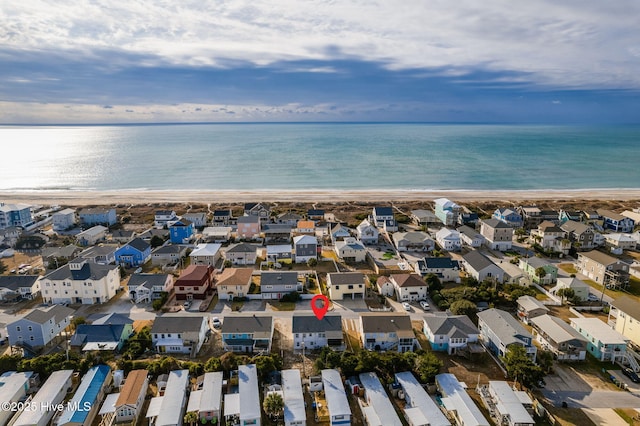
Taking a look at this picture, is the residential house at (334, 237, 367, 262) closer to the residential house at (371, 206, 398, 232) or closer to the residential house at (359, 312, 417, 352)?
the residential house at (371, 206, 398, 232)

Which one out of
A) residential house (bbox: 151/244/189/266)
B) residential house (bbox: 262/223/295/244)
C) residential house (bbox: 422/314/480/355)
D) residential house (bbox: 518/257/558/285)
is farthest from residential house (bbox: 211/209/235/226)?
residential house (bbox: 518/257/558/285)

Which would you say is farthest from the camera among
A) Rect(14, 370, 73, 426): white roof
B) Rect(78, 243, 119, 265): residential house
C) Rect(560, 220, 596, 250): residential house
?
Rect(560, 220, 596, 250): residential house

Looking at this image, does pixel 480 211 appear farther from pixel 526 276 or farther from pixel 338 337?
pixel 338 337

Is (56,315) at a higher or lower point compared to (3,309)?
higher

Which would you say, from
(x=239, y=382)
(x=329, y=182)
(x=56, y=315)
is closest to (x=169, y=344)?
(x=239, y=382)

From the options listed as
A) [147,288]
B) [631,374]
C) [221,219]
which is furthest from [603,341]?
[221,219]

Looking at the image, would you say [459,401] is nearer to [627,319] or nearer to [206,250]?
[627,319]

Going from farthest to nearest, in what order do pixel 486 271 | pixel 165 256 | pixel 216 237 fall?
pixel 216 237 < pixel 165 256 < pixel 486 271
